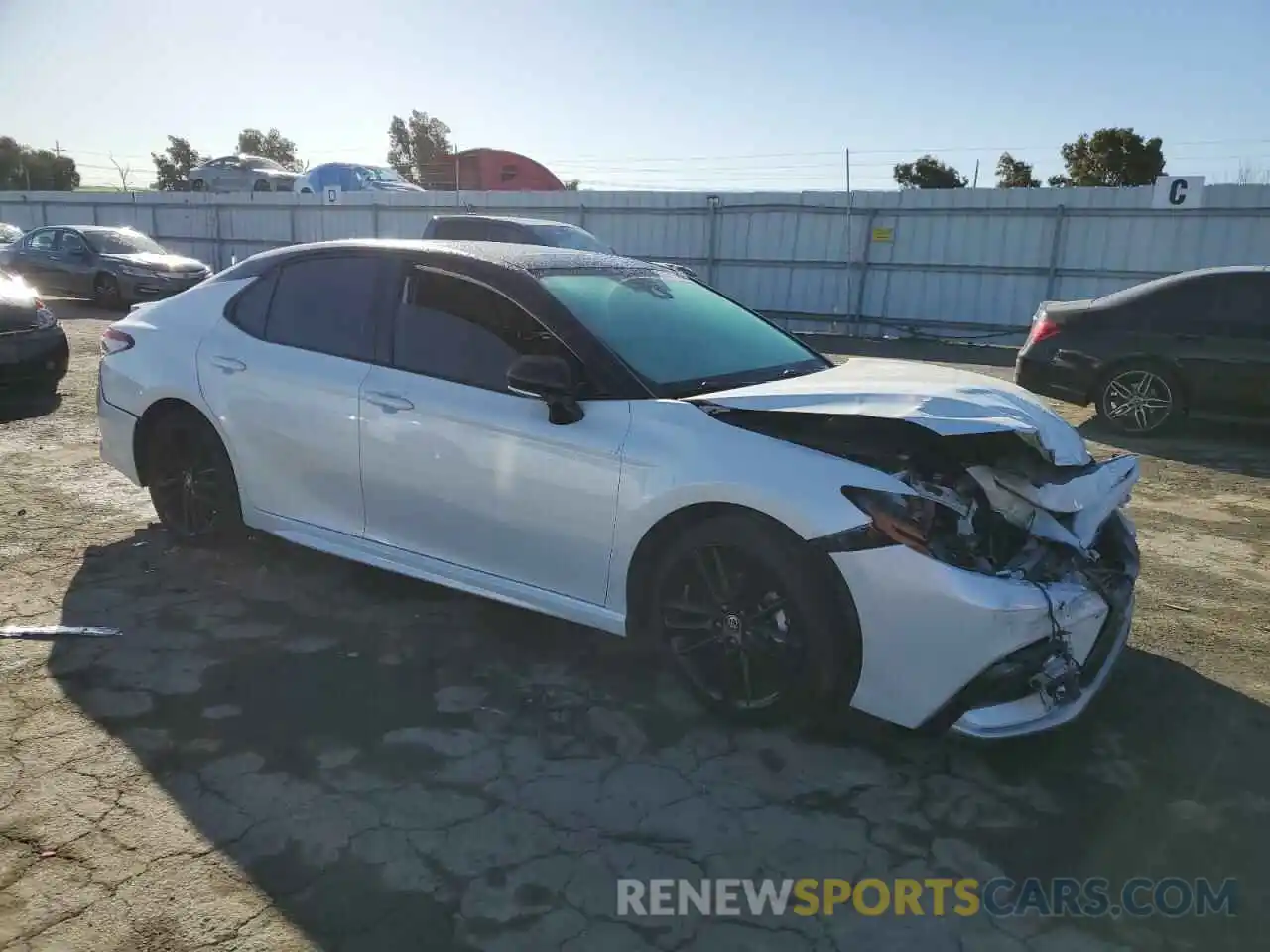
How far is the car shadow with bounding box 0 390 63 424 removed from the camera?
7766 millimetres

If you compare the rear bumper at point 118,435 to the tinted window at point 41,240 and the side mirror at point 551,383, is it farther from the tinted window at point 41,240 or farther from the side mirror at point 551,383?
the tinted window at point 41,240

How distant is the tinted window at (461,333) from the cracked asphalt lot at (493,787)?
1.11 m

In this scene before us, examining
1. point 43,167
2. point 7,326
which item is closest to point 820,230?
point 7,326

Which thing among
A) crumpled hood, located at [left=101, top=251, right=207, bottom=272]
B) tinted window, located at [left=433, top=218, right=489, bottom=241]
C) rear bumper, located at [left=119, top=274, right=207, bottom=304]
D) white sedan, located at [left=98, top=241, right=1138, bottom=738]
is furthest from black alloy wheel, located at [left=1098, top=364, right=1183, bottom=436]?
crumpled hood, located at [left=101, top=251, right=207, bottom=272]

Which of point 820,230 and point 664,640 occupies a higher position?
point 820,230

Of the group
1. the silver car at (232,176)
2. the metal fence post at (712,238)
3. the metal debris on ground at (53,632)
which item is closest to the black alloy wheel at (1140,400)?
the metal debris on ground at (53,632)

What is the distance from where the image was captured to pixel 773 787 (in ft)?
9.43

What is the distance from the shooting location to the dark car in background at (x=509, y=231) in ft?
40.1

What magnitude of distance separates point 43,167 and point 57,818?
55.7 metres

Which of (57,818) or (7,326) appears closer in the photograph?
(57,818)

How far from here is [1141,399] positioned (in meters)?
8.12

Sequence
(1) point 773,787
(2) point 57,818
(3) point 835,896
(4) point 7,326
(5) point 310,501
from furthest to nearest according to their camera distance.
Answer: (4) point 7,326
(5) point 310,501
(1) point 773,787
(2) point 57,818
(3) point 835,896

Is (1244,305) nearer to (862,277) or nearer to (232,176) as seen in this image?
(862,277)

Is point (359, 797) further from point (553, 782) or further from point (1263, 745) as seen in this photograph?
point (1263, 745)
